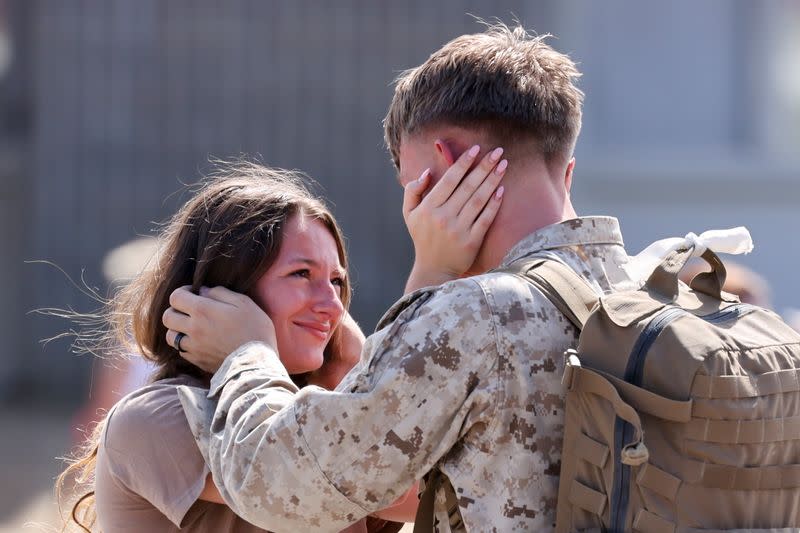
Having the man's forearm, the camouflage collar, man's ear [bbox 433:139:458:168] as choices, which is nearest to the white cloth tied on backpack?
the camouflage collar

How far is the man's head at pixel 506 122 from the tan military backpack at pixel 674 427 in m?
0.33

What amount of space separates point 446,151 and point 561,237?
10.3 inches

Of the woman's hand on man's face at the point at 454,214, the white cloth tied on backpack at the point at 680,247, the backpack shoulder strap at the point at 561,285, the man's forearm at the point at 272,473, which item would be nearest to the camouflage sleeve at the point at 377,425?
the man's forearm at the point at 272,473

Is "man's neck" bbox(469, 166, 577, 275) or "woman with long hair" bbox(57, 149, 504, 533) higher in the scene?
"man's neck" bbox(469, 166, 577, 275)

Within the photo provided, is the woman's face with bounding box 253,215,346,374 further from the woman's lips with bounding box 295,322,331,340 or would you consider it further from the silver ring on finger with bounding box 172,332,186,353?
the silver ring on finger with bounding box 172,332,186,353

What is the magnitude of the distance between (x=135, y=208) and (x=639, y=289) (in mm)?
7748

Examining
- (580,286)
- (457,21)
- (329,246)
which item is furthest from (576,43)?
(580,286)

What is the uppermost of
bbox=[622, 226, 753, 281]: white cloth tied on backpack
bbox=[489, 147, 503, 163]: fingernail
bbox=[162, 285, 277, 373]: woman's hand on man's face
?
Result: bbox=[489, 147, 503, 163]: fingernail

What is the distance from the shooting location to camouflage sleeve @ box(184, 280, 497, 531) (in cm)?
168

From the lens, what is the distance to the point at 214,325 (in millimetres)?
2115

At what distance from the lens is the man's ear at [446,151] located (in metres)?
1.99

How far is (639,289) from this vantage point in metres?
1.86

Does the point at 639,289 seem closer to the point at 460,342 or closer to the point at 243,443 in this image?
the point at 460,342

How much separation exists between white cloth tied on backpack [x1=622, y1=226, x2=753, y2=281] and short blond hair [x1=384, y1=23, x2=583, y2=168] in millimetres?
230
